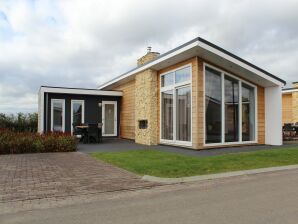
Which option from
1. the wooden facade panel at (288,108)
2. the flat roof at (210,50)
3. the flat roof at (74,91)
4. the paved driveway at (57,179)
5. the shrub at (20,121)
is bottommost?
the paved driveway at (57,179)

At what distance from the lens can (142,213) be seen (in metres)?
4.84

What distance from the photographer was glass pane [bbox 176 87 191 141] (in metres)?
13.0

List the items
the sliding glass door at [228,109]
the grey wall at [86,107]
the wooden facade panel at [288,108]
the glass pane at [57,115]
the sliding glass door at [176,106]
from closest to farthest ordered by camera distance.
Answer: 1. the sliding glass door at [228,109]
2. the sliding glass door at [176,106]
3. the grey wall at [86,107]
4. the glass pane at [57,115]
5. the wooden facade panel at [288,108]

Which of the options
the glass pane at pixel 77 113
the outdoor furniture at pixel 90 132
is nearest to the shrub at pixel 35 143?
the outdoor furniture at pixel 90 132

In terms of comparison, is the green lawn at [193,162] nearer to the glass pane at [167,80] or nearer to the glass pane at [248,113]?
the glass pane at [248,113]

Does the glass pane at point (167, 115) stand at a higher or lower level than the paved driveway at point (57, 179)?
higher

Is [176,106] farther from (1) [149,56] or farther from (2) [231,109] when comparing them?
(1) [149,56]

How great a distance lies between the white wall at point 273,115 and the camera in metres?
14.2

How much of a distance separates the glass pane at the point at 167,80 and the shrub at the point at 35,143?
4.77 m

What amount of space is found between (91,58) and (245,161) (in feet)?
59.3

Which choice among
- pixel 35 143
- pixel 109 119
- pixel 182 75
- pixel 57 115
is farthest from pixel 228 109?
pixel 57 115

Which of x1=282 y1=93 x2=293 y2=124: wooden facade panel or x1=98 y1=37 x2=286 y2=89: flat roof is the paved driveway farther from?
x1=282 y1=93 x2=293 y2=124: wooden facade panel

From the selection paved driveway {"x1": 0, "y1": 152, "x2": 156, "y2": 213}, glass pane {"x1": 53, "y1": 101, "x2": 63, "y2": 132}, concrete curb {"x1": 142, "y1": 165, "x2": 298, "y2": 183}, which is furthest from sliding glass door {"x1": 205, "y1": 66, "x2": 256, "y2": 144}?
glass pane {"x1": 53, "y1": 101, "x2": 63, "y2": 132}

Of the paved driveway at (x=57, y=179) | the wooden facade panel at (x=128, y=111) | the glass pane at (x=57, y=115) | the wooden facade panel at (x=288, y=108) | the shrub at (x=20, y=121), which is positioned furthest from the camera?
the wooden facade panel at (x=288, y=108)
